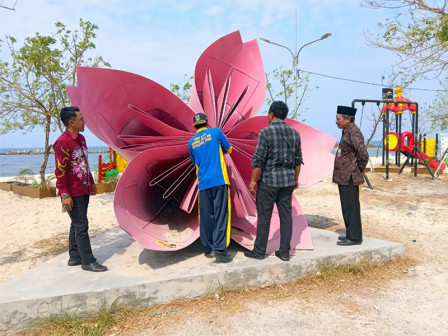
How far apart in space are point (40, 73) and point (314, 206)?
8.67 m

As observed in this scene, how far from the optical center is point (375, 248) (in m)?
4.64

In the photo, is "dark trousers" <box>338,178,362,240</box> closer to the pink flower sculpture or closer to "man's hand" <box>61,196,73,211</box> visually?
the pink flower sculpture

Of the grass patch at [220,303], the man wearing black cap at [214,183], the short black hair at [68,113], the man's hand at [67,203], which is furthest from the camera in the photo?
the man wearing black cap at [214,183]

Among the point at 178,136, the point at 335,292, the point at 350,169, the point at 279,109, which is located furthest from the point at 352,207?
the point at 178,136

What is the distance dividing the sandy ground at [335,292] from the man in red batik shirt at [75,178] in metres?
1.27

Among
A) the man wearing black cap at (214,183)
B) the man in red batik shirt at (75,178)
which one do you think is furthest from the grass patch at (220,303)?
the man in red batik shirt at (75,178)

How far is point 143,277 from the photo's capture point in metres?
3.73

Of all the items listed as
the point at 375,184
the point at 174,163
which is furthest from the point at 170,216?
the point at 375,184

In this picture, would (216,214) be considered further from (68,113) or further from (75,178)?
(68,113)

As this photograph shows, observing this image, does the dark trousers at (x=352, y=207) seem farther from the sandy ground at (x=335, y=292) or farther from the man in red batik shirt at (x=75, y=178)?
the man in red batik shirt at (x=75, y=178)

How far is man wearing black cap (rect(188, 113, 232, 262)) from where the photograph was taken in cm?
409

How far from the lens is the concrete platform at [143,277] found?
3.26 metres

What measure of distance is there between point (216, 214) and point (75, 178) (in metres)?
1.65

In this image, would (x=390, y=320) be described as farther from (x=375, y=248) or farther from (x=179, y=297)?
(x=179, y=297)
